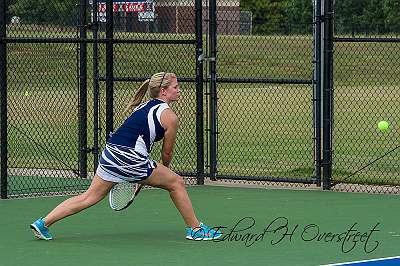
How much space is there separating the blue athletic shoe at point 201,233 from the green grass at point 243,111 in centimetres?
462

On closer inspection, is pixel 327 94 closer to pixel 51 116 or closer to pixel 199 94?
pixel 199 94

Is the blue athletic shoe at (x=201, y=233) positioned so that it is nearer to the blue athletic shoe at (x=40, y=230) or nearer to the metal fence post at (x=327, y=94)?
the blue athletic shoe at (x=40, y=230)

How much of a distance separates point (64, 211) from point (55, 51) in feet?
25.7

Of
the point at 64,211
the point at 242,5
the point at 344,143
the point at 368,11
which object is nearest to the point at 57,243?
the point at 64,211

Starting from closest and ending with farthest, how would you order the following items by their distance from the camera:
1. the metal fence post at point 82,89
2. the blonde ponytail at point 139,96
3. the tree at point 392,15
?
1. the blonde ponytail at point 139,96
2. the metal fence post at point 82,89
3. the tree at point 392,15

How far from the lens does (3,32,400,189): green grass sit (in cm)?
1567

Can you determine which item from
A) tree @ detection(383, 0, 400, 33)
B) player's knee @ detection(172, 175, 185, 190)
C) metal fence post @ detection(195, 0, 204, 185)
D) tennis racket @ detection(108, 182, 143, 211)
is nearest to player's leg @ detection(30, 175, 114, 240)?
tennis racket @ detection(108, 182, 143, 211)

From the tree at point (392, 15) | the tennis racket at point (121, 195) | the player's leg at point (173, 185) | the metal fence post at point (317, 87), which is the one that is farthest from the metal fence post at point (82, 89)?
the player's leg at point (173, 185)

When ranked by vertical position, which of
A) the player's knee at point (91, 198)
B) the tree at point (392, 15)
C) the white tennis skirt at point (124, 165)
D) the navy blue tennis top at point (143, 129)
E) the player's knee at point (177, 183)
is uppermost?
the tree at point (392, 15)

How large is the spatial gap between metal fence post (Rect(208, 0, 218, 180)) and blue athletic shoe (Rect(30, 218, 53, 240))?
452 cm

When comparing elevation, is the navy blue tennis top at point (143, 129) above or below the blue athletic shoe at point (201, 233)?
above

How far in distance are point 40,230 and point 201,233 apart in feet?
4.38

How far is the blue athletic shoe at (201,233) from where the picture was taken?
9.79 meters

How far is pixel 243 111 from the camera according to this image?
83.4ft
